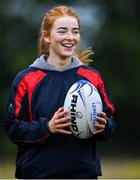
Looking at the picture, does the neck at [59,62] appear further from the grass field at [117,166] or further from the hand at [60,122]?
the grass field at [117,166]

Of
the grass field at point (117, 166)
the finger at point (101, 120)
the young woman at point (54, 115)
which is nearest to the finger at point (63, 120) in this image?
the young woman at point (54, 115)

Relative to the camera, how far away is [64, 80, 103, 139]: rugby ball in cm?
546

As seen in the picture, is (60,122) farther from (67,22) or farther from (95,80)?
(67,22)

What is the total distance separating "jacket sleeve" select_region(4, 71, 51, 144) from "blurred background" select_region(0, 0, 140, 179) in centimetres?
1284

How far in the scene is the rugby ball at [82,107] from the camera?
17.9 feet

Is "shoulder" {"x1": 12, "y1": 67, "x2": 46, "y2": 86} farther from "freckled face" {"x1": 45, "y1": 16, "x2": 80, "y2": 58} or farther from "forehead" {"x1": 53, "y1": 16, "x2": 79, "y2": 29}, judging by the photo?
"forehead" {"x1": 53, "y1": 16, "x2": 79, "y2": 29}

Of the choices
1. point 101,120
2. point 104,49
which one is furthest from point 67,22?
point 104,49

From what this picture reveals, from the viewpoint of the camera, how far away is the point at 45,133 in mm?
5480

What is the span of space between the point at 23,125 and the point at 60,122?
298mm

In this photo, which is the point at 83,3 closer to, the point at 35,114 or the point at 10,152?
the point at 10,152

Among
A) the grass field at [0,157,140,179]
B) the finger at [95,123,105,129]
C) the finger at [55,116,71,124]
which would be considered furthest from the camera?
the grass field at [0,157,140,179]

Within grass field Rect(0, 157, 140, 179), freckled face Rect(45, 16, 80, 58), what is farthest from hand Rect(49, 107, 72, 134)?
grass field Rect(0, 157, 140, 179)

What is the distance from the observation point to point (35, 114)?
5562 mm

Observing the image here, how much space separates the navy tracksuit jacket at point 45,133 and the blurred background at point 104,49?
12.8m
